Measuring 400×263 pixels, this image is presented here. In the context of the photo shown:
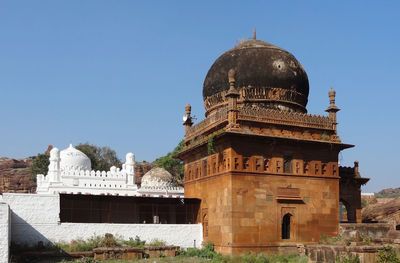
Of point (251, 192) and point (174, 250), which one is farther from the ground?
point (251, 192)

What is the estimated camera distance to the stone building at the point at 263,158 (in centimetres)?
2006

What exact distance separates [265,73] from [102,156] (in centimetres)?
5051

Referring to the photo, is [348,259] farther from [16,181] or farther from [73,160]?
[16,181]

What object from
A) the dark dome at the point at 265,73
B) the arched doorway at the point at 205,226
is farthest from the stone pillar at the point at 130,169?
the arched doorway at the point at 205,226

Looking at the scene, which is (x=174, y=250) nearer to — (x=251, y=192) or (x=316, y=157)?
(x=251, y=192)

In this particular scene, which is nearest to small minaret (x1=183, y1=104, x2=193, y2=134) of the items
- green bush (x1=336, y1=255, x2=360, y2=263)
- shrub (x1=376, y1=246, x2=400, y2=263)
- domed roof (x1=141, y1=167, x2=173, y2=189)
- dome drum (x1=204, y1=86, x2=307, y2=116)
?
dome drum (x1=204, y1=86, x2=307, y2=116)

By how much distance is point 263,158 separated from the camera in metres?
20.8

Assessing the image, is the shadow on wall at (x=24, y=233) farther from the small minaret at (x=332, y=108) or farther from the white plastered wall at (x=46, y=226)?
the small minaret at (x=332, y=108)

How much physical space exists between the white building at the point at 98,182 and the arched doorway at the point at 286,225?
18456 millimetres

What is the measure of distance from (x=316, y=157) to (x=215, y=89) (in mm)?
5799

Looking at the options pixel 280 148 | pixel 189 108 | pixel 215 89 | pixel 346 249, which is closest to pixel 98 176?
pixel 189 108

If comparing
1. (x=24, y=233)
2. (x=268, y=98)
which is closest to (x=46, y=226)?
(x=24, y=233)

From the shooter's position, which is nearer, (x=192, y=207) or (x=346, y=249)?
(x=346, y=249)

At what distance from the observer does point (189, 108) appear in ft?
84.8
